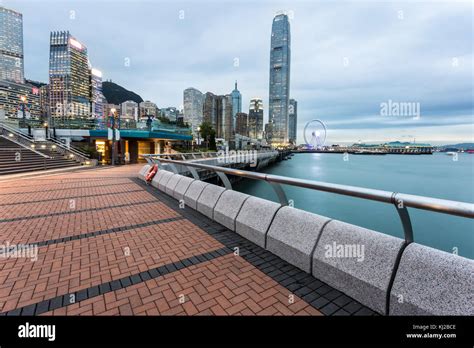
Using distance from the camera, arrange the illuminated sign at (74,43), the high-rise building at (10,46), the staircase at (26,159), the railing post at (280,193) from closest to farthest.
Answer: the railing post at (280,193) → the staircase at (26,159) → the illuminated sign at (74,43) → the high-rise building at (10,46)

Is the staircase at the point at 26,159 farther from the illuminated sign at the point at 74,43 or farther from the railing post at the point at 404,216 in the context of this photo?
the illuminated sign at the point at 74,43

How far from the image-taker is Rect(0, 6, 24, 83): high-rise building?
535 feet

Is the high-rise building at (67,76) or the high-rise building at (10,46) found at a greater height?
the high-rise building at (10,46)

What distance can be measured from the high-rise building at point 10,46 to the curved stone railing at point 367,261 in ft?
737

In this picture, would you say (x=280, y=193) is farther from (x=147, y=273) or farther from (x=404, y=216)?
(x=147, y=273)

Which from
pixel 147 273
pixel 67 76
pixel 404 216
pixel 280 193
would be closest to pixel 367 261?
pixel 404 216

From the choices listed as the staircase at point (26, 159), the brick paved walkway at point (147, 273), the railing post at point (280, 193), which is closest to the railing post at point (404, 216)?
the brick paved walkway at point (147, 273)

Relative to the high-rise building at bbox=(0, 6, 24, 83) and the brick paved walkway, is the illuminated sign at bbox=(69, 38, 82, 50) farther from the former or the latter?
the brick paved walkway

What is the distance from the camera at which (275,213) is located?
14.1 feet

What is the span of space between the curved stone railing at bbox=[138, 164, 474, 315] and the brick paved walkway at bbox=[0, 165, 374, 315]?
8.8 inches

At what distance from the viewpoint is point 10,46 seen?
192250 millimetres

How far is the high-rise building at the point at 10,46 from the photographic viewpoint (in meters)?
163
